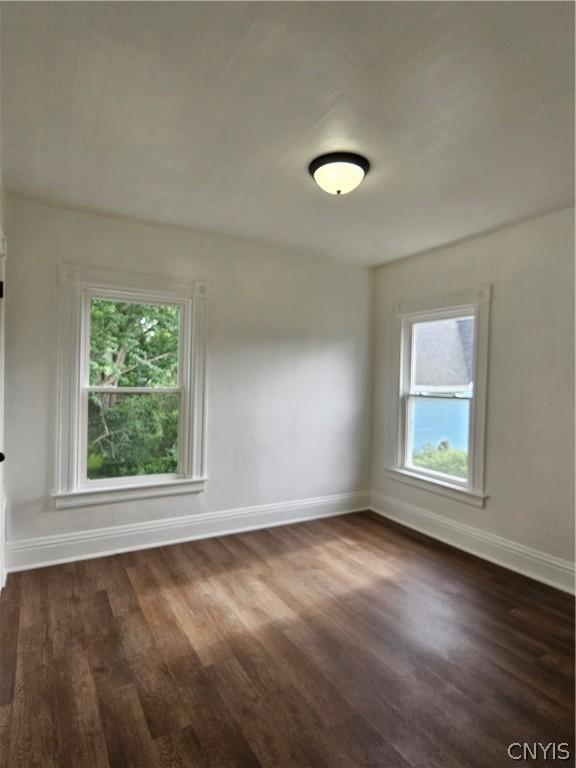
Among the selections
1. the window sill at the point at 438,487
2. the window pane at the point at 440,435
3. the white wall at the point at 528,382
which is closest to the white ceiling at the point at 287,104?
the white wall at the point at 528,382

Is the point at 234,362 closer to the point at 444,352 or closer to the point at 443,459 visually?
the point at 444,352

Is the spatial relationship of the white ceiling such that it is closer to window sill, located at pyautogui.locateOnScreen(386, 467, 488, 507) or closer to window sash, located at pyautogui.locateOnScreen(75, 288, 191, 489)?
window sash, located at pyautogui.locateOnScreen(75, 288, 191, 489)

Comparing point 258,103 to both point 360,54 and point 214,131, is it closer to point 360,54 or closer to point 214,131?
point 214,131

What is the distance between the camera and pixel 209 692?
1.88m

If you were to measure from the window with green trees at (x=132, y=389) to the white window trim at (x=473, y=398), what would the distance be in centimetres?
214

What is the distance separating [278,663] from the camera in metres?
2.08

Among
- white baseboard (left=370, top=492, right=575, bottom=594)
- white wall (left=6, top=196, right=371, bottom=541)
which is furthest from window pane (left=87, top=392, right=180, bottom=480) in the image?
white baseboard (left=370, top=492, right=575, bottom=594)

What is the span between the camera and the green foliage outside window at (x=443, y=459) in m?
3.63

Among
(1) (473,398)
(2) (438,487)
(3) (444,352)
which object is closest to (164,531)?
(2) (438,487)

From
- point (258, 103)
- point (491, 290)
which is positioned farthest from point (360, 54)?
point (491, 290)

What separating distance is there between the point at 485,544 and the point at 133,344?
3.24 metres

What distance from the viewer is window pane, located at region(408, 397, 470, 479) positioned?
11.9ft

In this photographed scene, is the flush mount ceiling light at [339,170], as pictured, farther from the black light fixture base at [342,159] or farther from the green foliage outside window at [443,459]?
the green foliage outside window at [443,459]

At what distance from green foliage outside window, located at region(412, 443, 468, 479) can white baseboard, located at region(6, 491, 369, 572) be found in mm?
820
